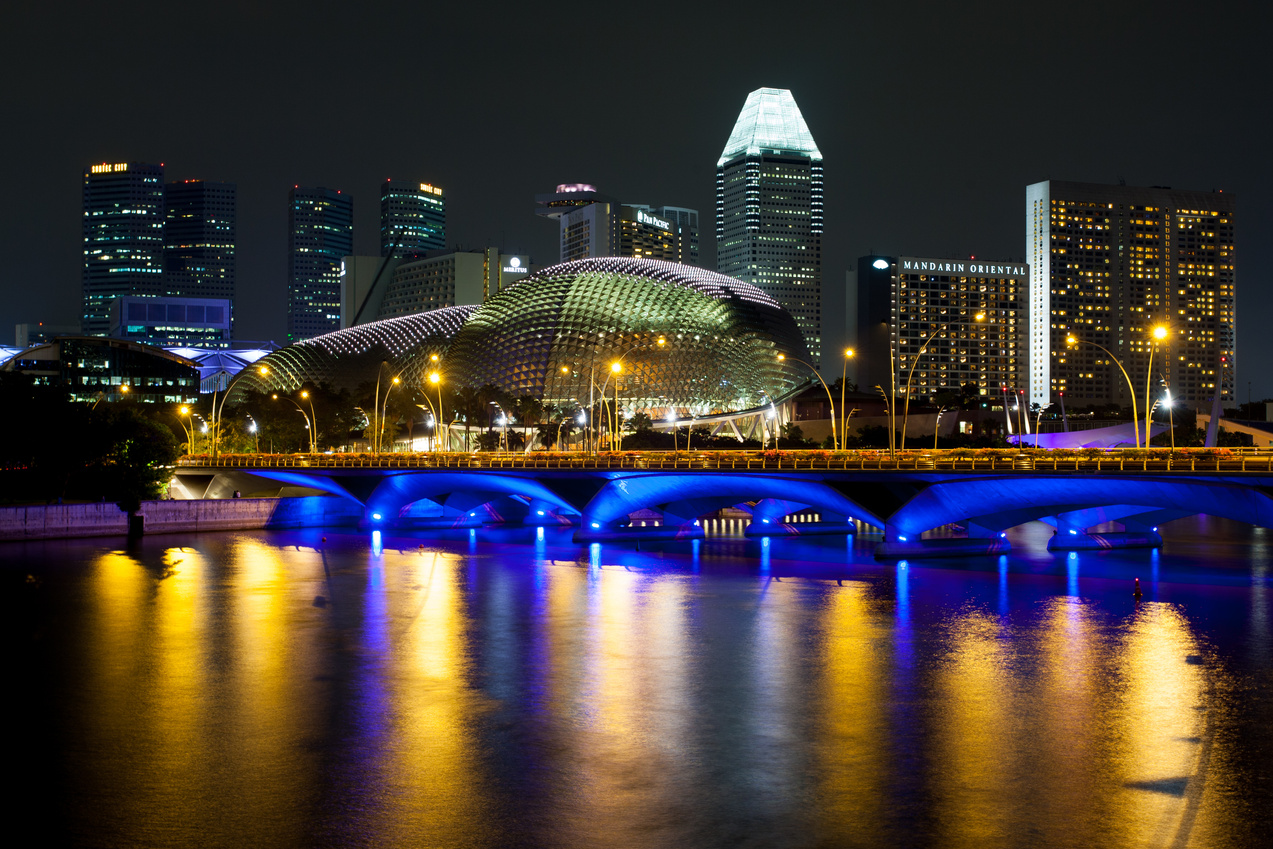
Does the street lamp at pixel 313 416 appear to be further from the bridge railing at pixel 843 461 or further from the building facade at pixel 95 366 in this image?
the building facade at pixel 95 366

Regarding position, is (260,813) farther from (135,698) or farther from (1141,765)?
(1141,765)

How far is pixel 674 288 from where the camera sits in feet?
443

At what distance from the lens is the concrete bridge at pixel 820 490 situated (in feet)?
161

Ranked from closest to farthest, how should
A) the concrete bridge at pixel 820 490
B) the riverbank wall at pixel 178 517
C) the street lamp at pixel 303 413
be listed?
the concrete bridge at pixel 820 490
the riverbank wall at pixel 178 517
the street lamp at pixel 303 413

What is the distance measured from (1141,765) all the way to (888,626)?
56.4 ft

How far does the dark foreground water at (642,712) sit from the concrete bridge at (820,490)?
440 centimetres

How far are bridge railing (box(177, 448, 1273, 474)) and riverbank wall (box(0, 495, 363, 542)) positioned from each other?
394 cm

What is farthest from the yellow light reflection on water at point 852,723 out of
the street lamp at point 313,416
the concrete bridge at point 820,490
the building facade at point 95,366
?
the building facade at point 95,366

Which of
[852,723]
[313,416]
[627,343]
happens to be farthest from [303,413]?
[852,723]

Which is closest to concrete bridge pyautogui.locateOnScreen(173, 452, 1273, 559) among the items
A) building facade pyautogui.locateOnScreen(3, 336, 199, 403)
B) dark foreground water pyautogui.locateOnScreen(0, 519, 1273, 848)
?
dark foreground water pyautogui.locateOnScreen(0, 519, 1273, 848)

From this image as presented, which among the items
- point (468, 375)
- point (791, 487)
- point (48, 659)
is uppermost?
point (468, 375)

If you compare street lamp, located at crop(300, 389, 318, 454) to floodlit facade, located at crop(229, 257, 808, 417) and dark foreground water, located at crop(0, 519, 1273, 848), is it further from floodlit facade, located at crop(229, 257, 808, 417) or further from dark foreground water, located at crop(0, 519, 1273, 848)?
dark foreground water, located at crop(0, 519, 1273, 848)

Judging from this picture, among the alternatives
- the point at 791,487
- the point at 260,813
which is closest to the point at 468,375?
the point at 791,487

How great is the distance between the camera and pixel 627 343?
414 feet
